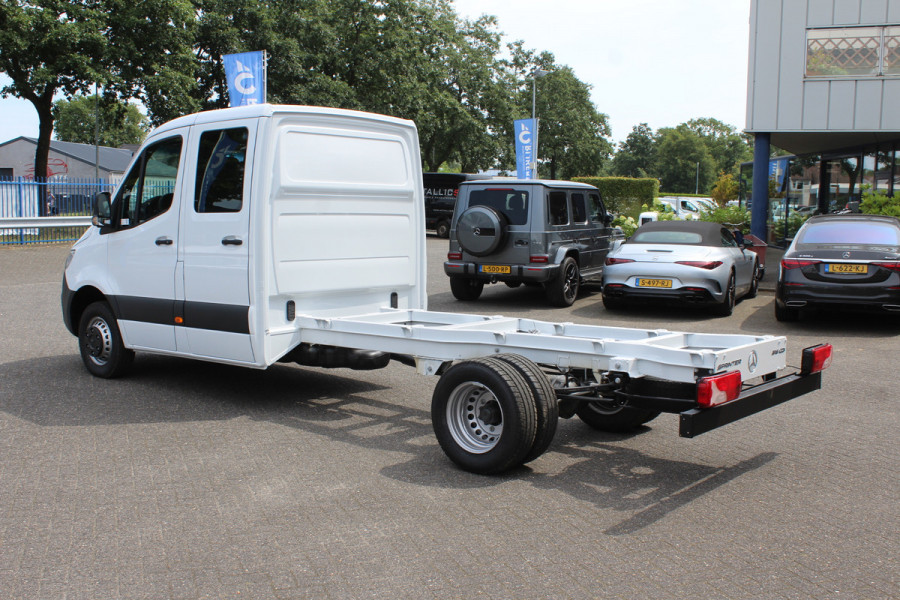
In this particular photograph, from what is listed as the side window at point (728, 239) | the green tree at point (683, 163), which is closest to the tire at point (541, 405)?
the side window at point (728, 239)

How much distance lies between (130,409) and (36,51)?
27754mm

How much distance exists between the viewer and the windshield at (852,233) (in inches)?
424

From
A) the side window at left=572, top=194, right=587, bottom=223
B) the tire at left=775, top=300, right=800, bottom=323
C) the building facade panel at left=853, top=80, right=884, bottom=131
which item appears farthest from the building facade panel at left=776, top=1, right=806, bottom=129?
the tire at left=775, top=300, right=800, bottom=323

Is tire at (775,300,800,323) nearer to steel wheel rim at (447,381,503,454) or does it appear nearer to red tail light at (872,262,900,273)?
red tail light at (872,262,900,273)

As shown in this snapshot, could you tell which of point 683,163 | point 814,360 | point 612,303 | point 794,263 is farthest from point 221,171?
point 683,163

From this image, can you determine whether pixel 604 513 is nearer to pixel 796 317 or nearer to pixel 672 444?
pixel 672 444

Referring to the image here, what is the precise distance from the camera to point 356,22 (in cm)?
4275

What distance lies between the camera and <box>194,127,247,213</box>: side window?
20.5 feet

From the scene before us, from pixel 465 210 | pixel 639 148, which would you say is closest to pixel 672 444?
pixel 465 210

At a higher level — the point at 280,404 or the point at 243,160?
the point at 243,160

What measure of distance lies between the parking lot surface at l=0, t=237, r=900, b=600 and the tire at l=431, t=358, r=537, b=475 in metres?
0.14

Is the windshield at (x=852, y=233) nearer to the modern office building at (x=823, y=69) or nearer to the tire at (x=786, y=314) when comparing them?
the tire at (x=786, y=314)

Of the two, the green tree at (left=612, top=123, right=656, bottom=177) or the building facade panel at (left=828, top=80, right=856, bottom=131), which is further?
the green tree at (left=612, top=123, right=656, bottom=177)

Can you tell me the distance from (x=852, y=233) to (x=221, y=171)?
842 cm
